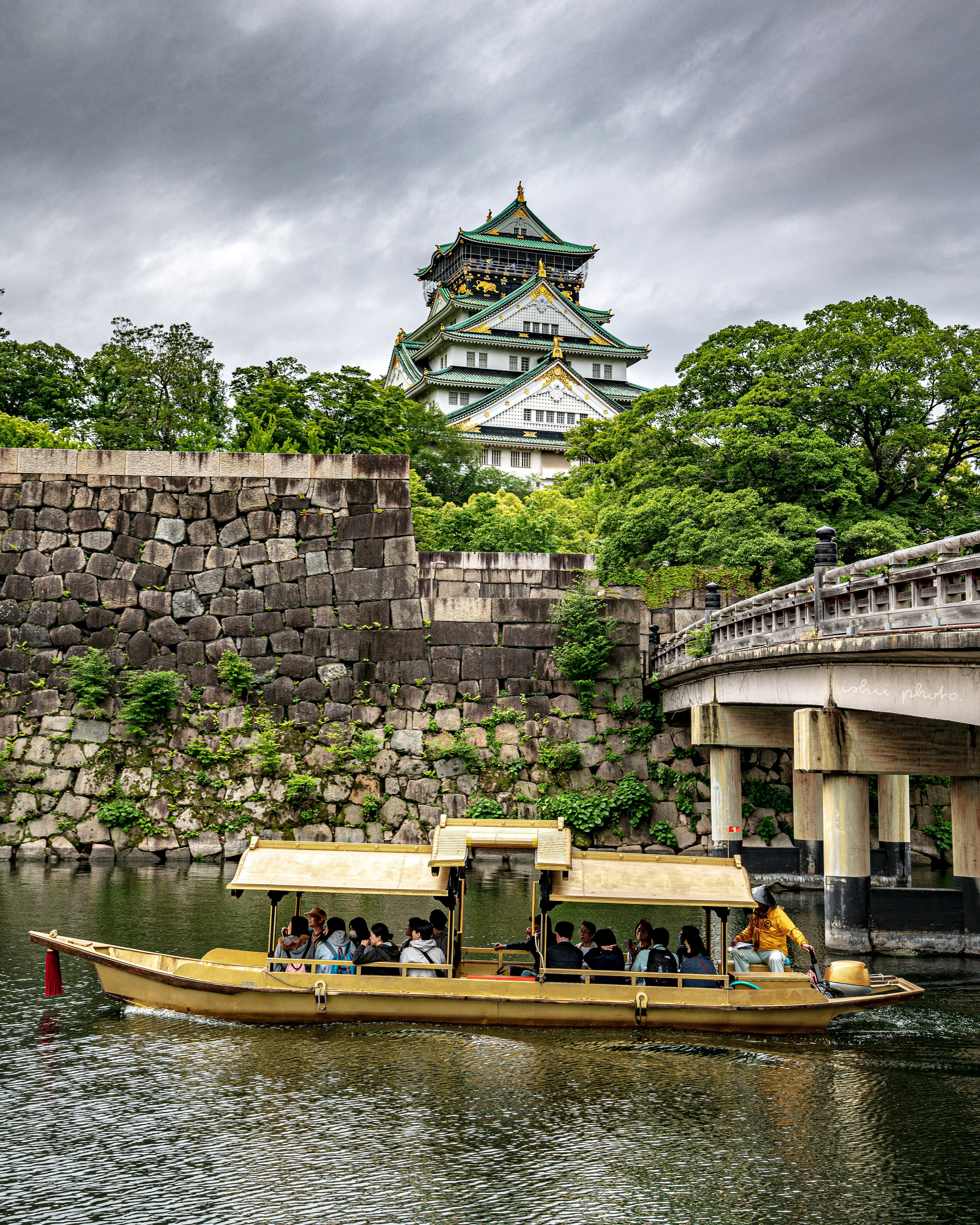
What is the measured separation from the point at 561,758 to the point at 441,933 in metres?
15.3

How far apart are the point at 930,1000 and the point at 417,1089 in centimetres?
759

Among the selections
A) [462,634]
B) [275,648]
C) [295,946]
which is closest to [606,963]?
[295,946]

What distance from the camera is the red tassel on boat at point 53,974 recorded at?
1427 centimetres

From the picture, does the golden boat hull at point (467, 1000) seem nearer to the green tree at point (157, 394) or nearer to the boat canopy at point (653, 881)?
the boat canopy at point (653, 881)

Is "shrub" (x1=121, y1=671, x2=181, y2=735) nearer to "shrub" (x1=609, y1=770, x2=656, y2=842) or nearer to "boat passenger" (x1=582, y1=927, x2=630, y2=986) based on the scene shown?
"shrub" (x1=609, y1=770, x2=656, y2=842)

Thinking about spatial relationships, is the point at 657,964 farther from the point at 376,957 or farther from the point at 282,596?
the point at 282,596

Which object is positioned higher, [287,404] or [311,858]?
[287,404]

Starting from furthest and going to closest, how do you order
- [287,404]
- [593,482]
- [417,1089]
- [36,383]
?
[593,482]
[36,383]
[287,404]
[417,1089]

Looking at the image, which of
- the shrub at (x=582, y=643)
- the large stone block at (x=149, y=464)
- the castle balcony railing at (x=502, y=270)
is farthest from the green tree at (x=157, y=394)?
the castle balcony railing at (x=502, y=270)

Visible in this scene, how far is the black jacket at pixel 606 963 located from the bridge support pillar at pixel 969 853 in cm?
671

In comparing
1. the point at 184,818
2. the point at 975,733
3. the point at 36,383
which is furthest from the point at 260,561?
the point at 975,733

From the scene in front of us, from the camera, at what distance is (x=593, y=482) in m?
44.7

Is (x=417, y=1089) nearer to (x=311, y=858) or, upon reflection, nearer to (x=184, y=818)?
(x=311, y=858)

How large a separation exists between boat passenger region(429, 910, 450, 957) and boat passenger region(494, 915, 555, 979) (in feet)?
2.90
